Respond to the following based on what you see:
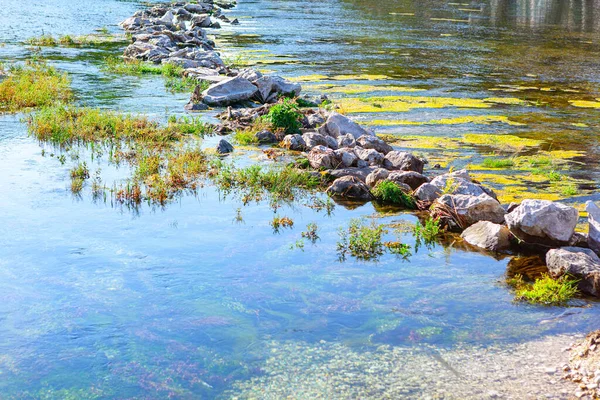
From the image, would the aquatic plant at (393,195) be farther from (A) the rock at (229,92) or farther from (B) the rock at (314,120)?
(A) the rock at (229,92)

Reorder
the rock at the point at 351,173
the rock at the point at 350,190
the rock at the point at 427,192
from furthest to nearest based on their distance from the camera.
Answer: the rock at the point at 351,173 → the rock at the point at 350,190 → the rock at the point at 427,192

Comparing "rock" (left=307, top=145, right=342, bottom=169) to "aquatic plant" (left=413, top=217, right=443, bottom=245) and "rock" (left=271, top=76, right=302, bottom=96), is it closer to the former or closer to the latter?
"aquatic plant" (left=413, top=217, right=443, bottom=245)

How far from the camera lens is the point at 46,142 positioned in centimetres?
1797

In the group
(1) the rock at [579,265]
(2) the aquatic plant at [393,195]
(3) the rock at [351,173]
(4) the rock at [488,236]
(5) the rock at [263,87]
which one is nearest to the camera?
(1) the rock at [579,265]

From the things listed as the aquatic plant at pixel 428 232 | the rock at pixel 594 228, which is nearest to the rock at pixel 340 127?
the aquatic plant at pixel 428 232

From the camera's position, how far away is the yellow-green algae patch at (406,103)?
24.0m

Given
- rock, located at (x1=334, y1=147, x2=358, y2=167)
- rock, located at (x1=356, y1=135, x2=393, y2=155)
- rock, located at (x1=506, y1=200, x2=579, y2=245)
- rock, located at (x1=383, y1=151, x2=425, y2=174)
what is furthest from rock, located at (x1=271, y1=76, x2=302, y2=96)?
rock, located at (x1=506, y1=200, x2=579, y2=245)

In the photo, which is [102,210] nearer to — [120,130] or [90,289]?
[90,289]

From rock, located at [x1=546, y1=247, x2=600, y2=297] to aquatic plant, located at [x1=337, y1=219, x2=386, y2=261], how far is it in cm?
281

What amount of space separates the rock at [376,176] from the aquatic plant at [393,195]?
Result: 37cm

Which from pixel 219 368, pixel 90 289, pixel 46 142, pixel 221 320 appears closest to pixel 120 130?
pixel 46 142

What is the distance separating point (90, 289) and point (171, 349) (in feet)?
6.99

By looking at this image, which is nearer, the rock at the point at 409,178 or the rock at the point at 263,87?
the rock at the point at 409,178

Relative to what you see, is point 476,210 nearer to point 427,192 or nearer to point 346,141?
point 427,192
